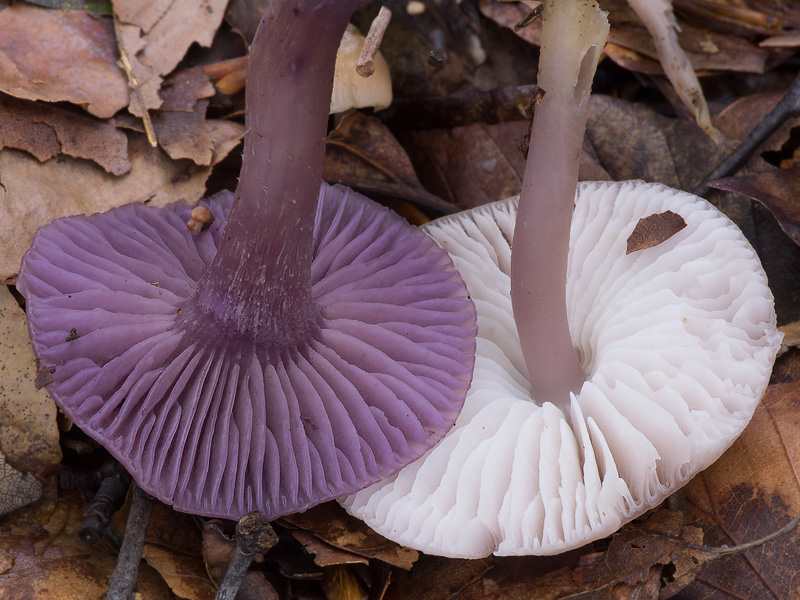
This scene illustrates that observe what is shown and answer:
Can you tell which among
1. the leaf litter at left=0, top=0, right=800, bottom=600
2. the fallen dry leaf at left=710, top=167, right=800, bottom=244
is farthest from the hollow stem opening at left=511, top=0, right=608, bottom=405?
the fallen dry leaf at left=710, top=167, right=800, bottom=244

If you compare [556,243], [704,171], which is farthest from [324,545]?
[704,171]

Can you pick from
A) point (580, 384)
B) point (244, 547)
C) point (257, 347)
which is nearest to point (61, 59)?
point (257, 347)

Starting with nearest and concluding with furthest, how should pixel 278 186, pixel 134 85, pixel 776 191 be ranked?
1. pixel 278 186
2. pixel 776 191
3. pixel 134 85

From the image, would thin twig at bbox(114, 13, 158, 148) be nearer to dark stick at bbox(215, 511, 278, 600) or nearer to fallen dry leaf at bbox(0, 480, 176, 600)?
fallen dry leaf at bbox(0, 480, 176, 600)

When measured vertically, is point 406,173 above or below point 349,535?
above

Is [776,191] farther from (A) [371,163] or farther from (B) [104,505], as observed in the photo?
(B) [104,505]

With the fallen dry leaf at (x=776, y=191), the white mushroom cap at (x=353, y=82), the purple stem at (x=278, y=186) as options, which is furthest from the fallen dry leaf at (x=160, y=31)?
the fallen dry leaf at (x=776, y=191)
